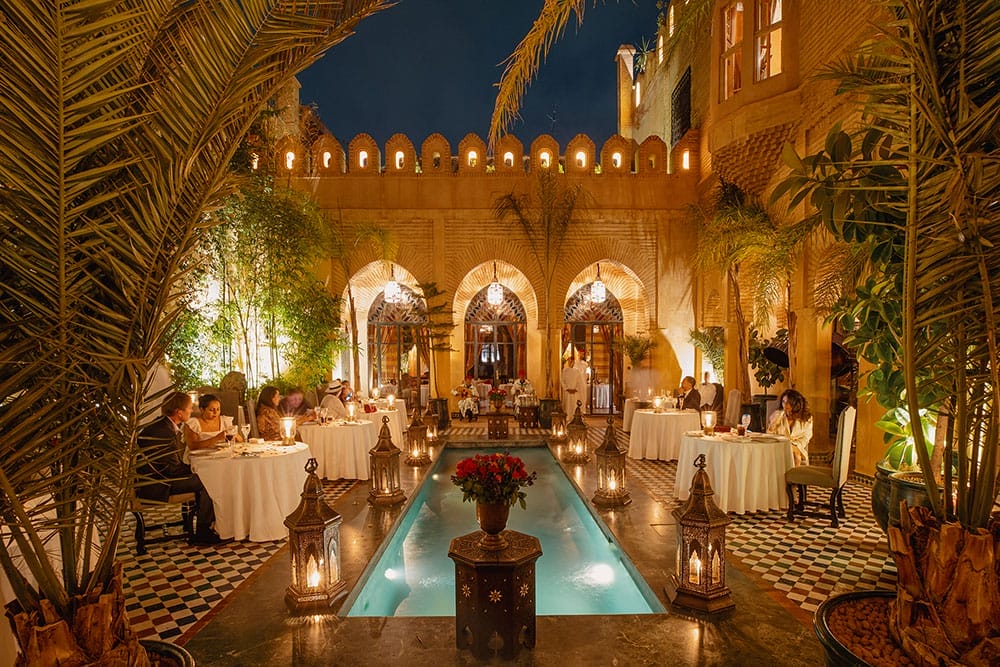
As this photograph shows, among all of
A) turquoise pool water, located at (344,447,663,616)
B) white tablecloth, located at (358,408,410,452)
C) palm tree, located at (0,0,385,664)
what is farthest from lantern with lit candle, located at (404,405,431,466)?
palm tree, located at (0,0,385,664)

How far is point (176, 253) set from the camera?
61.6 inches

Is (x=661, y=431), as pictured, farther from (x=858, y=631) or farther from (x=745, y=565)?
(x=858, y=631)

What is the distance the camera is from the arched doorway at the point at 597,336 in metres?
15.0

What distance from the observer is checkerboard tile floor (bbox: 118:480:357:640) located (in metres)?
3.64

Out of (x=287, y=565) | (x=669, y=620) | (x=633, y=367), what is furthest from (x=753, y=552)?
(x=633, y=367)

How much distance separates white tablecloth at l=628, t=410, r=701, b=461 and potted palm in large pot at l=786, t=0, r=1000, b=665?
6867 millimetres

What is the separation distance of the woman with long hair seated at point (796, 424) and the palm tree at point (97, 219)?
6.28 metres

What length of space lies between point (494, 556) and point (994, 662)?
2.04 metres

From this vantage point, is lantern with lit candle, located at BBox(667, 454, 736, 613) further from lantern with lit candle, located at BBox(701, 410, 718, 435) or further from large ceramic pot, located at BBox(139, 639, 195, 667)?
lantern with lit candle, located at BBox(701, 410, 718, 435)

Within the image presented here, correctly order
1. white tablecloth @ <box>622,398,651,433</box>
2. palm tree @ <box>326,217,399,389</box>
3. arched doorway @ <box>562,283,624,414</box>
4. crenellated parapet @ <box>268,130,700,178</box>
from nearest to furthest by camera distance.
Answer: white tablecloth @ <box>622,398,651,433</box>, palm tree @ <box>326,217,399,389</box>, crenellated parapet @ <box>268,130,700,178</box>, arched doorway @ <box>562,283,624,414</box>

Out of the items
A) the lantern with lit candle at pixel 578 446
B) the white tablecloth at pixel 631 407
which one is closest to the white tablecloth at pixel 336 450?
the lantern with lit candle at pixel 578 446

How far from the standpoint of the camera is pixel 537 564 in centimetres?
515

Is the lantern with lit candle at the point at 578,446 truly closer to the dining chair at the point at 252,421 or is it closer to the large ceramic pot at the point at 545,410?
the large ceramic pot at the point at 545,410

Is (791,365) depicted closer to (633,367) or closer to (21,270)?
(633,367)
